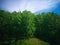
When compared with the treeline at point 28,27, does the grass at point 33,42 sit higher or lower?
lower

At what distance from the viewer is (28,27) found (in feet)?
5.82

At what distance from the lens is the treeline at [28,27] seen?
1.72 metres

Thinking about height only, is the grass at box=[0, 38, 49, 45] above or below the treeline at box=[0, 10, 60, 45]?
below

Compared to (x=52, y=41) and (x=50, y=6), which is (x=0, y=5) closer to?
(x=50, y=6)

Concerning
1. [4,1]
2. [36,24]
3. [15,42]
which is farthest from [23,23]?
[4,1]

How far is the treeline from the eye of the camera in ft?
5.64

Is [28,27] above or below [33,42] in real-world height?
above

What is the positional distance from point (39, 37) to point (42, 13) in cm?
40

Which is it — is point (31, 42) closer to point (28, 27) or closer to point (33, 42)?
point (33, 42)

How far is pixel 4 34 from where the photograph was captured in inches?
68.2

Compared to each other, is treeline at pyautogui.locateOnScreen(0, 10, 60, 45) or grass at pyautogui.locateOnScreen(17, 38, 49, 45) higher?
treeline at pyautogui.locateOnScreen(0, 10, 60, 45)

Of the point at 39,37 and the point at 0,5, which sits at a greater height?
the point at 0,5

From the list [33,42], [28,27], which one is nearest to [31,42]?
[33,42]

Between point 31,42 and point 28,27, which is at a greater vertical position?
point 28,27
